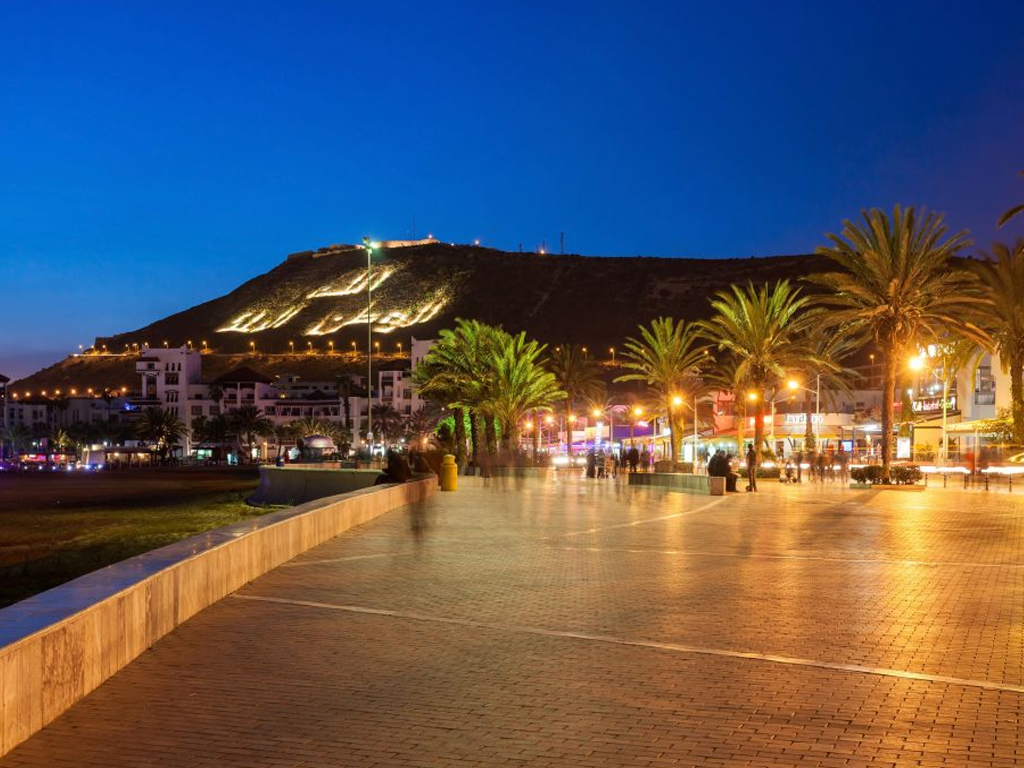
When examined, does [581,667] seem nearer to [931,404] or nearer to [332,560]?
[332,560]

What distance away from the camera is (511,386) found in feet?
184

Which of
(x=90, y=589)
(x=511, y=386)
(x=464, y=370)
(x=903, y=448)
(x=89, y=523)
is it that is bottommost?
(x=89, y=523)

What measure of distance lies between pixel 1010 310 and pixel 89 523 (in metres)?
34.0

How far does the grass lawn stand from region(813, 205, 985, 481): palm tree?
70.4 ft

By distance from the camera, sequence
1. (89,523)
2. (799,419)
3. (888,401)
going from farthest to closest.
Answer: (799,419) → (89,523) → (888,401)

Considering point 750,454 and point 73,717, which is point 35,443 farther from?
point 73,717

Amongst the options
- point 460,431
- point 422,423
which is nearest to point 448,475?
point 460,431

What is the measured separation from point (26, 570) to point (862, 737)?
2087cm

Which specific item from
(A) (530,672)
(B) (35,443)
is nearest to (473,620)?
(A) (530,672)

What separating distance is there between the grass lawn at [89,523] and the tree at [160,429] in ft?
211

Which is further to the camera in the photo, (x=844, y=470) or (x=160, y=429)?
(x=160, y=429)

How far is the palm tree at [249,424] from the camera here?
133 meters

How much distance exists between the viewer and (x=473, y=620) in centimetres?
1005

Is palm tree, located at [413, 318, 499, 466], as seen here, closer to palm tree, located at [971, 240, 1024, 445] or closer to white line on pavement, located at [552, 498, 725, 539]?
palm tree, located at [971, 240, 1024, 445]
